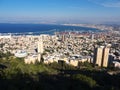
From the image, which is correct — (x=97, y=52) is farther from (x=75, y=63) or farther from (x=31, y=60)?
(x=31, y=60)

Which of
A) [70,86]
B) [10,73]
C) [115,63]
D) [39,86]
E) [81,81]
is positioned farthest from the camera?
[115,63]

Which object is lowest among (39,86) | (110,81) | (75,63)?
(75,63)

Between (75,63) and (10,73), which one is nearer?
(10,73)

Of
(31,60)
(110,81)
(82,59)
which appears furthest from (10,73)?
(82,59)

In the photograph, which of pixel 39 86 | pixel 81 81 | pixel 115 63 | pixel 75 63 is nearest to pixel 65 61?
pixel 75 63

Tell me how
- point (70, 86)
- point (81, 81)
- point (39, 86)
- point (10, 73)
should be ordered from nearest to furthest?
point (39, 86), point (70, 86), point (81, 81), point (10, 73)

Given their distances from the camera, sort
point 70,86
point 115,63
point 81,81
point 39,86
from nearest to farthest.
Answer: point 39,86 → point 70,86 → point 81,81 → point 115,63

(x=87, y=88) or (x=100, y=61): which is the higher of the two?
(x=87, y=88)

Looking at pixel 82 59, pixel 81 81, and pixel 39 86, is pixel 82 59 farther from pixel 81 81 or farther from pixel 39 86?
pixel 39 86

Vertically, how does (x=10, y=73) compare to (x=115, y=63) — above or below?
above
